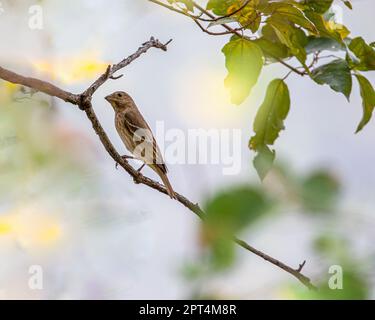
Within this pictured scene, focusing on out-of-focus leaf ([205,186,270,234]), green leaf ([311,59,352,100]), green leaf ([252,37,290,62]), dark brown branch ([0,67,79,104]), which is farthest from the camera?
green leaf ([252,37,290,62])

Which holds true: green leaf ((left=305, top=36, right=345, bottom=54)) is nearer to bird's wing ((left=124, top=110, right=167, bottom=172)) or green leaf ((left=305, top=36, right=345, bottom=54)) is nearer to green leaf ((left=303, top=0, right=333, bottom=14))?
green leaf ((left=303, top=0, right=333, bottom=14))

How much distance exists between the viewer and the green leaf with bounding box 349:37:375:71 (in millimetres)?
765

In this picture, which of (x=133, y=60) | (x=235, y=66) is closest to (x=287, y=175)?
(x=235, y=66)

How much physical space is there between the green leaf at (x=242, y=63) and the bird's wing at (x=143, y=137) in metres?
0.32

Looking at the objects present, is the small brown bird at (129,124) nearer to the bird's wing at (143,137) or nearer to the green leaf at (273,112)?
the bird's wing at (143,137)

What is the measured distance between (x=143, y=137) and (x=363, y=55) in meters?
0.59

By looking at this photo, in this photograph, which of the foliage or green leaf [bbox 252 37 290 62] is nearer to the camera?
the foliage

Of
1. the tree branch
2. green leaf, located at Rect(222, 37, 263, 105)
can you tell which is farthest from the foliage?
the tree branch

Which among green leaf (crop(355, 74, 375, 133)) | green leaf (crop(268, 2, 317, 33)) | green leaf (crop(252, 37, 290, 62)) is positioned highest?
green leaf (crop(252, 37, 290, 62))

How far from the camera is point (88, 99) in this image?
29.5 inches

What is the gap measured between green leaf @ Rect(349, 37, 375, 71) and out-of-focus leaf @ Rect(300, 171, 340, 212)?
633mm

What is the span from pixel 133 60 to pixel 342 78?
11.1 inches

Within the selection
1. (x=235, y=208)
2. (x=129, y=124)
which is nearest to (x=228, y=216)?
(x=235, y=208)
